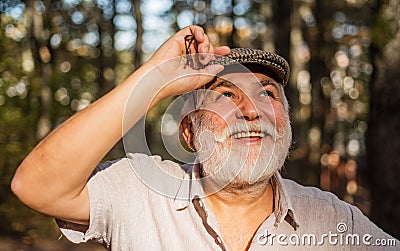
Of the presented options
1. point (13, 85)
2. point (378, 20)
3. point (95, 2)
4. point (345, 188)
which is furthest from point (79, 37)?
point (378, 20)

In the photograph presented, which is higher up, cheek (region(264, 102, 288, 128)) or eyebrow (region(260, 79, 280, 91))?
eyebrow (region(260, 79, 280, 91))

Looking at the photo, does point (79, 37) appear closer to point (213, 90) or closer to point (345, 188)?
point (345, 188)

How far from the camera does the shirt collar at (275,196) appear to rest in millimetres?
2750

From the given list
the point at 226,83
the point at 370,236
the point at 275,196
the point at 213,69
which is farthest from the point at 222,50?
the point at 370,236

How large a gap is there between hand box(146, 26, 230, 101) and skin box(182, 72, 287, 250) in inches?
8.2

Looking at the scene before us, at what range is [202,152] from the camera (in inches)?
118

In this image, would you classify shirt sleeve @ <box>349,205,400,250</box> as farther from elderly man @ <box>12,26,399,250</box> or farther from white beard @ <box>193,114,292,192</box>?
white beard @ <box>193,114,292,192</box>

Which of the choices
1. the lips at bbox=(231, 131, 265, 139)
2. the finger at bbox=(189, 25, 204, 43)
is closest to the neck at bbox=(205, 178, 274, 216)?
the lips at bbox=(231, 131, 265, 139)

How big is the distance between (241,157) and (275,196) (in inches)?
9.4

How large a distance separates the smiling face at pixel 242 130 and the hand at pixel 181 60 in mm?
210

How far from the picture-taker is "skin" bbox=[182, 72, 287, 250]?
2.81m

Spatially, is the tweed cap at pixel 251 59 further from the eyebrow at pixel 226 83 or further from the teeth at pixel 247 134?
the teeth at pixel 247 134

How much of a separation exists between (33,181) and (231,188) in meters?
0.90

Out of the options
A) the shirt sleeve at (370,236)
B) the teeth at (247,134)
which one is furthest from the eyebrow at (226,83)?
the shirt sleeve at (370,236)
